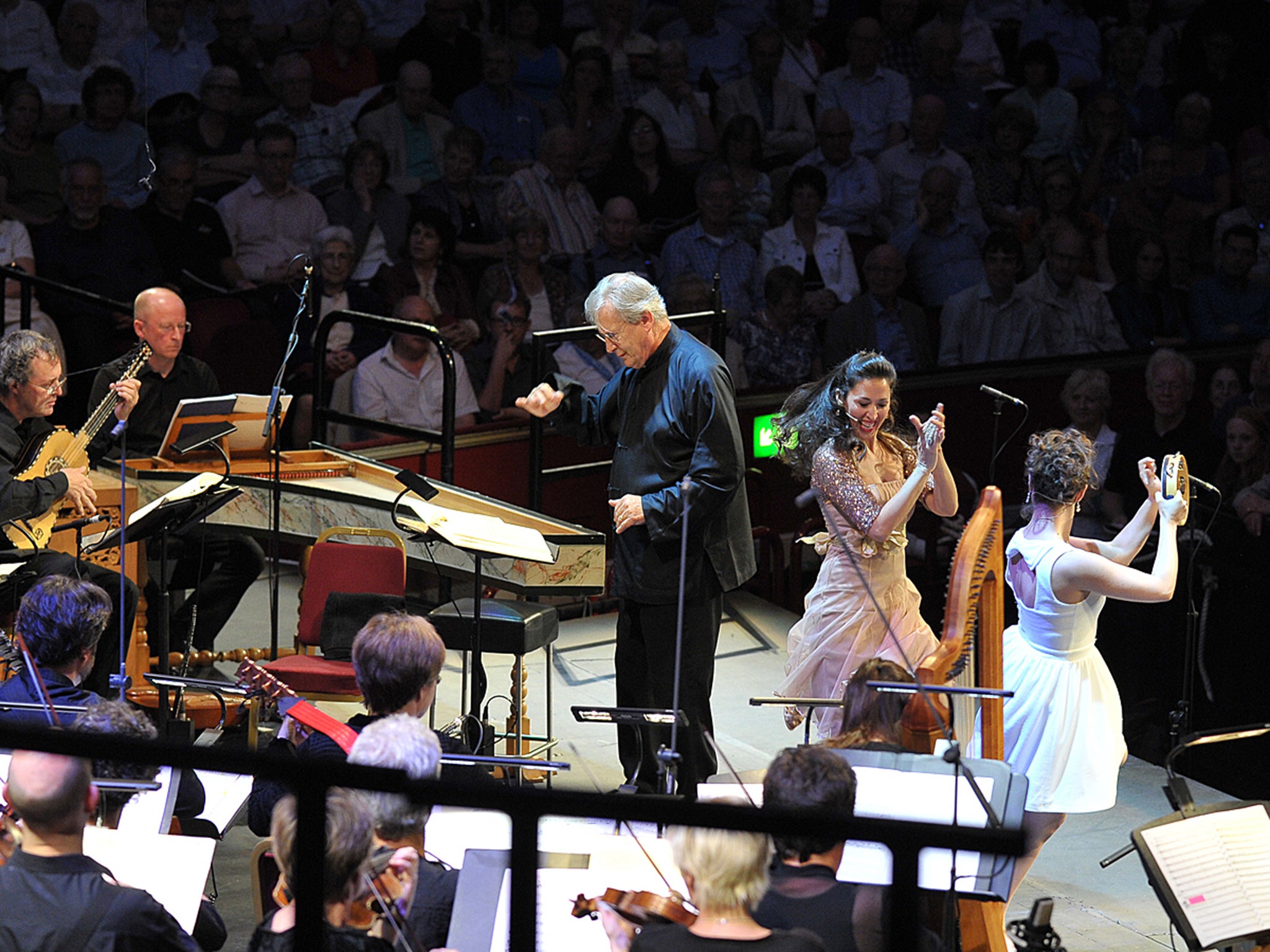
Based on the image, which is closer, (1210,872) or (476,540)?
(1210,872)

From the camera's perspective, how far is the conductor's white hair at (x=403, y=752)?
8.02 ft

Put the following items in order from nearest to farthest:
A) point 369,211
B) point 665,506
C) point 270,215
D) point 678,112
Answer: point 665,506 → point 270,215 → point 369,211 → point 678,112

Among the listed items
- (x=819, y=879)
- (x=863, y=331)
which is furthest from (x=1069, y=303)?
(x=819, y=879)

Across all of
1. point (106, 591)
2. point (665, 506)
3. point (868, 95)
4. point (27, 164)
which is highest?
point (868, 95)

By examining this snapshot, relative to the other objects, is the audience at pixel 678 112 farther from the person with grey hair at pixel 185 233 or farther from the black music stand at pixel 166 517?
the black music stand at pixel 166 517

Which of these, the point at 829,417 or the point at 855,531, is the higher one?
the point at 829,417

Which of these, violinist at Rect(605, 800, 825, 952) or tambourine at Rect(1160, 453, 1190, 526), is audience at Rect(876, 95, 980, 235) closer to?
tambourine at Rect(1160, 453, 1190, 526)

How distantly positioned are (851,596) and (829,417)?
1.67 feet

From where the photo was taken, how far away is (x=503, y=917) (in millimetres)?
2381

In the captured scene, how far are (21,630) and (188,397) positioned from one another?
2.33 m

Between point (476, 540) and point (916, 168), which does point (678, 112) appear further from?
point (476, 540)

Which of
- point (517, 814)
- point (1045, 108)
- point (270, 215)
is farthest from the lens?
point (1045, 108)

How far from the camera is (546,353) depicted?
6.20m

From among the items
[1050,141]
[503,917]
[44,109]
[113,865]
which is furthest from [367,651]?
[1050,141]
